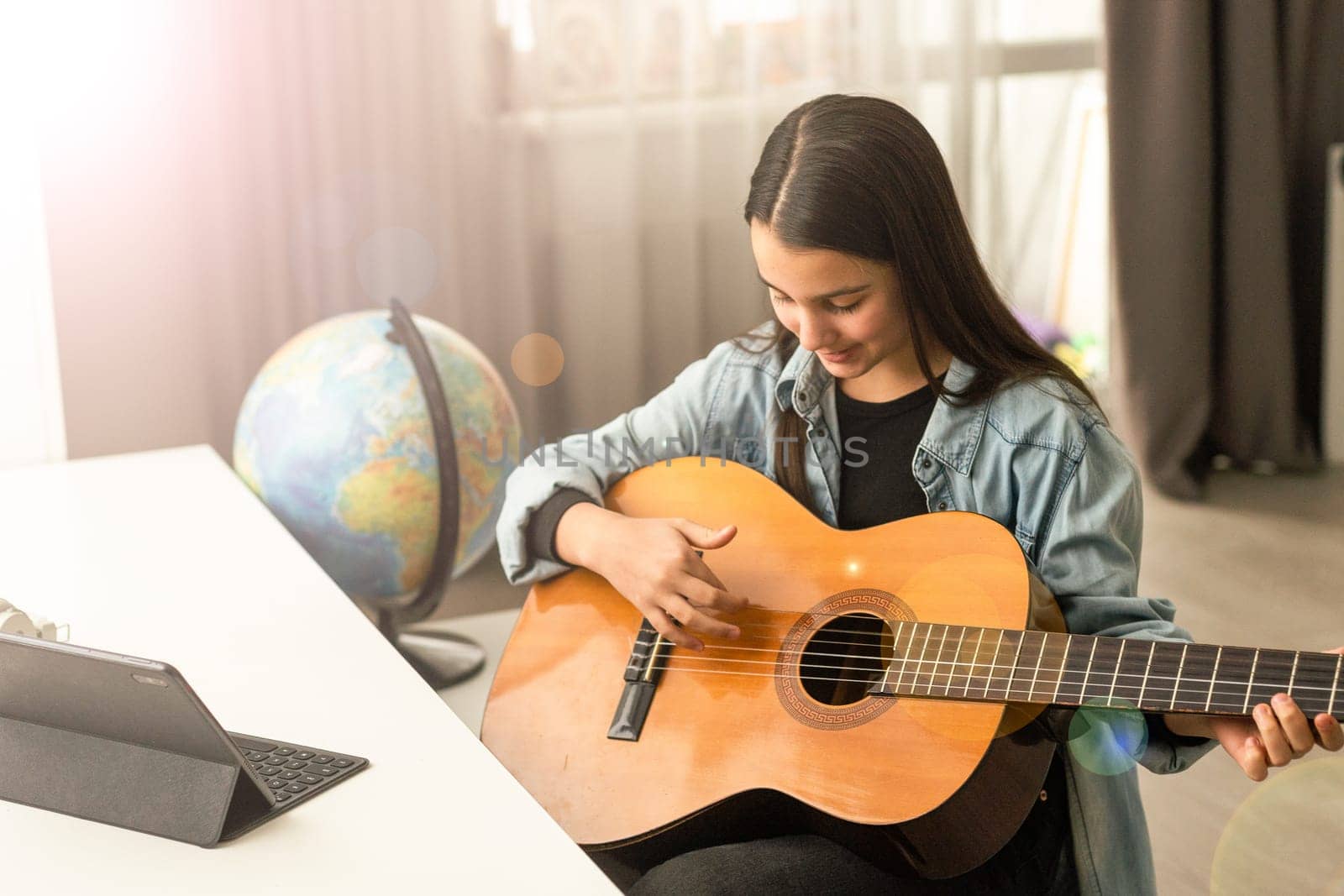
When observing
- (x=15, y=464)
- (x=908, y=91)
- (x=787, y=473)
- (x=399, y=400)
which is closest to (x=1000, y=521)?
(x=787, y=473)

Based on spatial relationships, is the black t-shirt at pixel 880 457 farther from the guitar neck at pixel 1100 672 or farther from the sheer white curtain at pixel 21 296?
the sheer white curtain at pixel 21 296

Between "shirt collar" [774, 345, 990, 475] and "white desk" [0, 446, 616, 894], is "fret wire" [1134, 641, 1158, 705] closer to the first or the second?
"shirt collar" [774, 345, 990, 475]

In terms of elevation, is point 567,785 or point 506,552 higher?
point 506,552

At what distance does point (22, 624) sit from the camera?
3.22 ft

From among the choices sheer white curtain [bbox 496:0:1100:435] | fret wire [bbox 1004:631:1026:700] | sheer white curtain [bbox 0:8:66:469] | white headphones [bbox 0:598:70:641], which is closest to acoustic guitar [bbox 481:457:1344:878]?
fret wire [bbox 1004:631:1026:700]

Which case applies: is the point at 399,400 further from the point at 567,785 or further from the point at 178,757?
the point at 178,757

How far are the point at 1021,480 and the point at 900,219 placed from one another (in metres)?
0.26

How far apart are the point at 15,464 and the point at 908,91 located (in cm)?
227

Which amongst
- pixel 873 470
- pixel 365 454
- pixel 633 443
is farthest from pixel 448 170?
pixel 873 470

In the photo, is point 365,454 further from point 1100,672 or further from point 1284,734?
point 1284,734

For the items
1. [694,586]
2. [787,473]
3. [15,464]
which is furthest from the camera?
[15,464]

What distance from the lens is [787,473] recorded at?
1307 mm

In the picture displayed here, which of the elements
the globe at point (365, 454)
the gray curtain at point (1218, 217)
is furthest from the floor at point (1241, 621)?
the globe at point (365, 454)

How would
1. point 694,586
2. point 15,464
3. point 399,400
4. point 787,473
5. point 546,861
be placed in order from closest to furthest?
point 546,861, point 694,586, point 787,473, point 399,400, point 15,464
